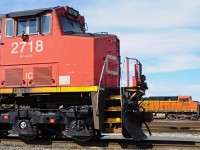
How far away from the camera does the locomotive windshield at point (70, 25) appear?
1036 centimetres

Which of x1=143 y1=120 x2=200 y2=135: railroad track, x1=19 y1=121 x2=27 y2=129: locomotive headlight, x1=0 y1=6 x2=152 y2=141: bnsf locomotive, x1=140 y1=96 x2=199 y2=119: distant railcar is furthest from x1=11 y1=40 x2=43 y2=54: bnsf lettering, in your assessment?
x1=140 y1=96 x2=199 y2=119: distant railcar

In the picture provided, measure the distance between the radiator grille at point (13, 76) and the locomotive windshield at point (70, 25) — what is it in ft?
6.26

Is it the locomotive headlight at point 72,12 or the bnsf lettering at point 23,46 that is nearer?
the bnsf lettering at point 23,46

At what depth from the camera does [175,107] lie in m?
37.9

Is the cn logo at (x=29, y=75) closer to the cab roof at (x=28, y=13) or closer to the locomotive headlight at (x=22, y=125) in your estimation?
the locomotive headlight at (x=22, y=125)

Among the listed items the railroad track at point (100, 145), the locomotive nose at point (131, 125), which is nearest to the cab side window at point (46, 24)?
the railroad track at point (100, 145)

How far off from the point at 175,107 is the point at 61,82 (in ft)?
97.4

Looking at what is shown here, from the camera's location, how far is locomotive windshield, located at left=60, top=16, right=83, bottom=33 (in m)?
10.4

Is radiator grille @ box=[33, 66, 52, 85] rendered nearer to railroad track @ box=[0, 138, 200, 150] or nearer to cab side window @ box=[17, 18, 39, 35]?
cab side window @ box=[17, 18, 39, 35]

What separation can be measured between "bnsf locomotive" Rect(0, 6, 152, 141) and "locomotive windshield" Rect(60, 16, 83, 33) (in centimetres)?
4

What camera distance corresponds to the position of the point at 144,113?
10023 millimetres

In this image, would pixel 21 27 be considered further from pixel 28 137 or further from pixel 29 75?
pixel 28 137

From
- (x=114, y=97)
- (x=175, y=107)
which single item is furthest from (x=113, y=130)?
(x=175, y=107)

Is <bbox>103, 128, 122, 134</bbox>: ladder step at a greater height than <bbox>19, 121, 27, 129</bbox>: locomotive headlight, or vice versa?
<bbox>19, 121, 27, 129</bbox>: locomotive headlight
